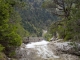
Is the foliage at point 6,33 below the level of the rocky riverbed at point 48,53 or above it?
above

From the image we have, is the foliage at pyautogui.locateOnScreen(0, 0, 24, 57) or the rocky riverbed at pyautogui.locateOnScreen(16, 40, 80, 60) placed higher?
the foliage at pyautogui.locateOnScreen(0, 0, 24, 57)

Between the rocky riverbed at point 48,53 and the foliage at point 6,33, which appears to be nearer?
the foliage at point 6,33

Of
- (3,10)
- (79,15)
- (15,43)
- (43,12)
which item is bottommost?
(43,12)

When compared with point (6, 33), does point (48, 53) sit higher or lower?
lower

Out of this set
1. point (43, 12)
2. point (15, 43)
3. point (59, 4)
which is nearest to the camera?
point (15, 43)

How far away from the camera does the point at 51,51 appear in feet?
50.0

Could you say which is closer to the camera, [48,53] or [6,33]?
[6,33]

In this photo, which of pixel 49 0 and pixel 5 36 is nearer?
pixel 5 36

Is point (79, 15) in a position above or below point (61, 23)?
above

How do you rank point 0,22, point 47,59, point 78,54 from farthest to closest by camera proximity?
1. point 78,54
2. point 47,59
3. point 0,22

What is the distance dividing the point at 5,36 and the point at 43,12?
4180 inches

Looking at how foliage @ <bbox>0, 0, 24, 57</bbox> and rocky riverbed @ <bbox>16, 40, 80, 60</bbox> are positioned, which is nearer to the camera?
foliage @ <bbox>0, 0, 24, 57</bbox>

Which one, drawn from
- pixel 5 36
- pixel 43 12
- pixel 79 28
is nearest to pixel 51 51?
pixel 79 28

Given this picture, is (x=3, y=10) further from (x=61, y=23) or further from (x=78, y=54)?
(x=61, y=23)
